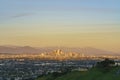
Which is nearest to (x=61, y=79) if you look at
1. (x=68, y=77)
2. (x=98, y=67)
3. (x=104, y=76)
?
(x=68, y=77)

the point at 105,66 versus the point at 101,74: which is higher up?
the point at 105,66

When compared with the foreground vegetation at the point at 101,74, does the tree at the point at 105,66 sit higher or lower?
higher

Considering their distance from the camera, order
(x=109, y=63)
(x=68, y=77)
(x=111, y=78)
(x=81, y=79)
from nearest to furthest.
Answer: (x=111, y=78), (x=81, y=79), (x=68, y=77), (x=109, y=63)

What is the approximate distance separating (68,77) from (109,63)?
30.2 feet

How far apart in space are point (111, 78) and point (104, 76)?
102 inches

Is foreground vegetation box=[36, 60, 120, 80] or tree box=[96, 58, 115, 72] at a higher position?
tree box=[96, 58, 115, 72]

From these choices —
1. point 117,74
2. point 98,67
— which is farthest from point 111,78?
point 98,67

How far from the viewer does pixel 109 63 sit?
282ft

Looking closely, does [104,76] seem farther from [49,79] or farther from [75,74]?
[49,79]

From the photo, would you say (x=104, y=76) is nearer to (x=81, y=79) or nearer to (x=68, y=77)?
(x=81, y=79)

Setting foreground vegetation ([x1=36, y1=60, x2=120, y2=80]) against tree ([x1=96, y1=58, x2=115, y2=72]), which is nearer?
foreground vegetation ([x1=36, y1=60, x2=120, y2=80])

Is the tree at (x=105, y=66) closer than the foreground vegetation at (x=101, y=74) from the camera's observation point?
No

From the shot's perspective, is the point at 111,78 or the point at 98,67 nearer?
the point at 111,78

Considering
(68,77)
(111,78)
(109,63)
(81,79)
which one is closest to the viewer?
(111,78)
